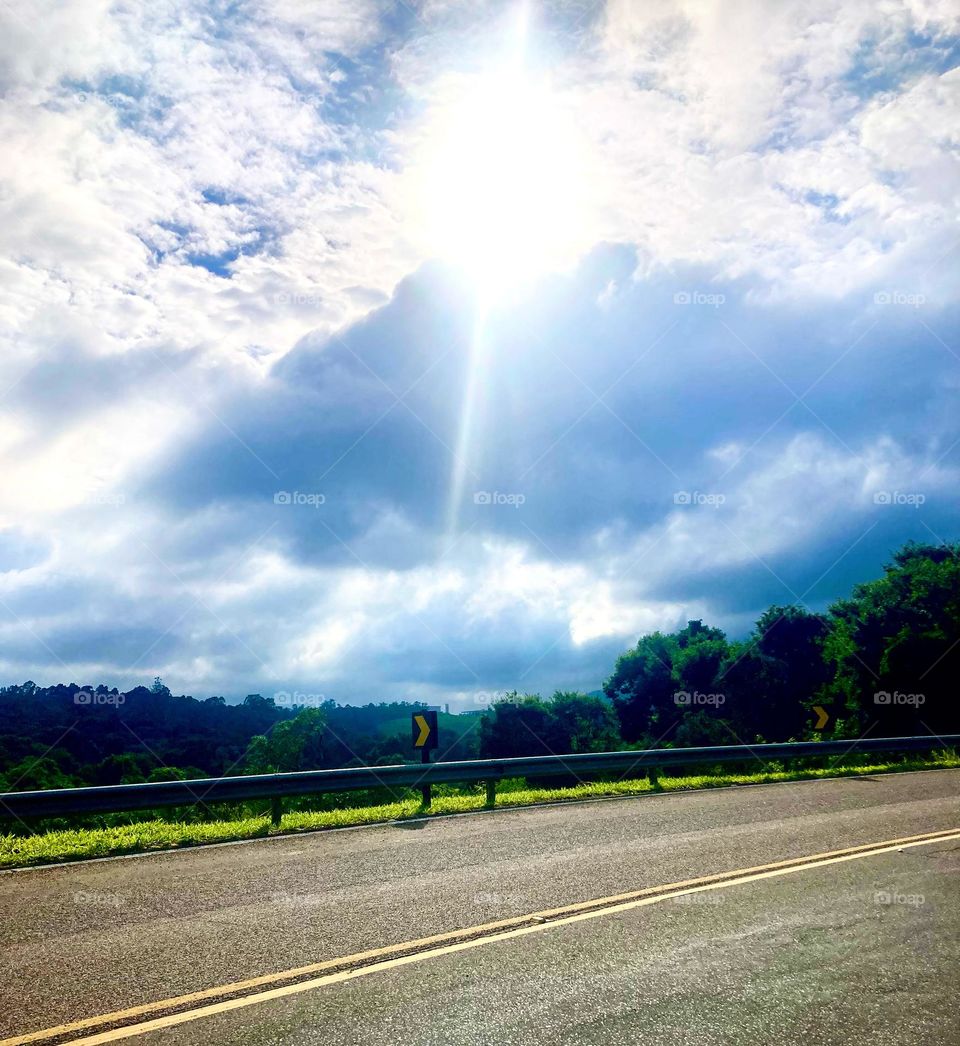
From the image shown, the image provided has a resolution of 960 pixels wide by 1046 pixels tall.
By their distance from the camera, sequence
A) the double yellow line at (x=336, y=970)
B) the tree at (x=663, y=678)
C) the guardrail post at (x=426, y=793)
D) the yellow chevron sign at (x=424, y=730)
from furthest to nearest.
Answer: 1. the tree at (x=663, y=678)
2. the yellow chevron sign at (x=424, y=730)
3. the guardrail post at (x=426, y=793)
4. the double yellow line at (x=336, y=970)

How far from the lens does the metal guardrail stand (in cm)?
1030

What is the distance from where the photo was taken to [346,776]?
42.8 ft

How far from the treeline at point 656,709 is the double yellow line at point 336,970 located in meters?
16.6

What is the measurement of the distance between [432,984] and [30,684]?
70.2m

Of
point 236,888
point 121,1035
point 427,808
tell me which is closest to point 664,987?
point 121,1035

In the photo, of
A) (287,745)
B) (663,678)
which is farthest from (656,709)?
(287,745)

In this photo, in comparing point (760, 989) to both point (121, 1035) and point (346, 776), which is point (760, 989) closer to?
point (121, 1035)

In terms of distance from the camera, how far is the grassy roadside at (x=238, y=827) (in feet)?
31.6

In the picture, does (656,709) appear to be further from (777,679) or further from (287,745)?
(287,745)

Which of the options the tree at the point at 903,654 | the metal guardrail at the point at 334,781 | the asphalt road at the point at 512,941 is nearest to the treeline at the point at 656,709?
the tree at the point at 903,654

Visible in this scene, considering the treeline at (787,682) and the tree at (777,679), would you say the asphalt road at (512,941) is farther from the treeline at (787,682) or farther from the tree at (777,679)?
the tree at (777,679)

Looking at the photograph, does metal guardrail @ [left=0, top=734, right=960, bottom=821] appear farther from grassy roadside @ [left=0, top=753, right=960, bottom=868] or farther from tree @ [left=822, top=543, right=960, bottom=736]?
tree @ [left=822, top=543, right=960, bottom=736]

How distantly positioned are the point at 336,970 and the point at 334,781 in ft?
25.9

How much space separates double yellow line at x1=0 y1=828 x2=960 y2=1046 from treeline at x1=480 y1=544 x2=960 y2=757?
28.5m
